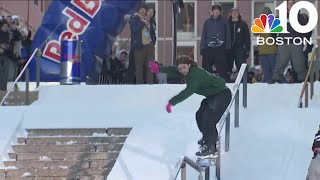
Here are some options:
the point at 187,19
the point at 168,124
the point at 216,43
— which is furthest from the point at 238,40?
the point at 187,19

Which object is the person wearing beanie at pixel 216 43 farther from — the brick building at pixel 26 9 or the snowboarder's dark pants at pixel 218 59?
the brick building at pixel 26 9

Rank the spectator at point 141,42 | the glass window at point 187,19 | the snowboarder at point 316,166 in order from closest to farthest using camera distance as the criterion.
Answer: the snowboarder at point 316,166 → the spectator at point 141,42 → the glass window at point 187,19

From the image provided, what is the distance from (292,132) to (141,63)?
15.5 ft

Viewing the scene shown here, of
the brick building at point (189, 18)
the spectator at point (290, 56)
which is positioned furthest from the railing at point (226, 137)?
the brick building at point (189, 18)

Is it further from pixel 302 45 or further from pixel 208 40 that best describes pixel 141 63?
pixel 302 45

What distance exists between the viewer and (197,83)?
931 centimetres

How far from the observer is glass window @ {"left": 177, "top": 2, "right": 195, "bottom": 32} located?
4144cm

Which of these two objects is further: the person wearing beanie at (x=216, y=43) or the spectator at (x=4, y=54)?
the spectator at (x=4, y=54)

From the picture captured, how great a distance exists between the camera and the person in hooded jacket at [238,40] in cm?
1478

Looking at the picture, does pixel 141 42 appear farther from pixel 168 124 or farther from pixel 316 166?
pixel 316 166

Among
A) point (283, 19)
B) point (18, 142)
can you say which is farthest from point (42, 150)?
point (283, 19)

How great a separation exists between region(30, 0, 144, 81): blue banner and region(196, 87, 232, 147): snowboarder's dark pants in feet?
29.5

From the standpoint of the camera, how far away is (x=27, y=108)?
13.6 meters

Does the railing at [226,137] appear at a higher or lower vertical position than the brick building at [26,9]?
lower
